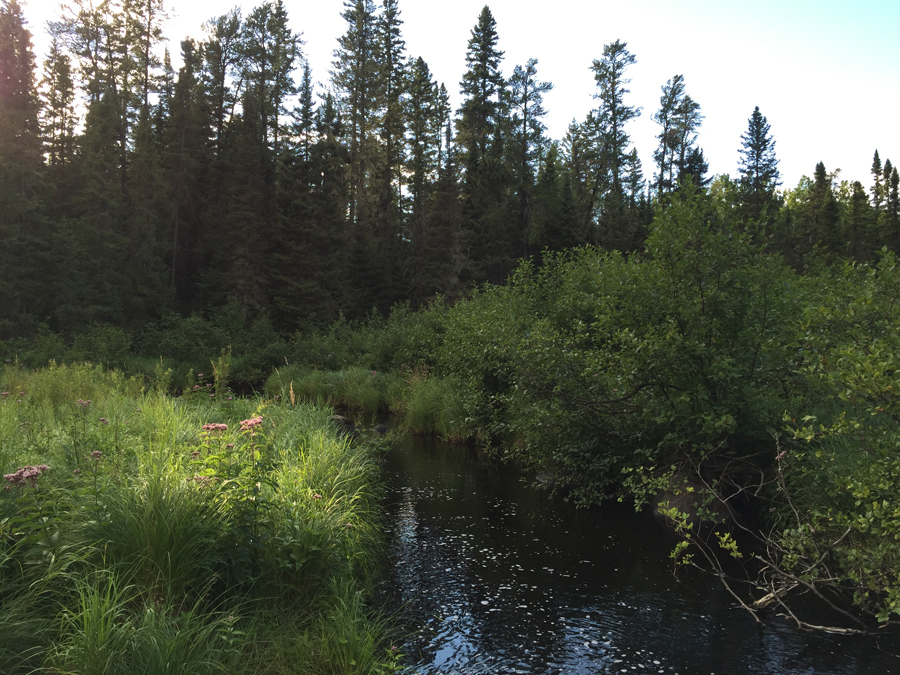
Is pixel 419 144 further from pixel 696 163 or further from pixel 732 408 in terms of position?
pixel 732 408

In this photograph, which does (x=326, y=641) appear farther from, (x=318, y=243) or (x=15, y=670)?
(x=318, y=243)

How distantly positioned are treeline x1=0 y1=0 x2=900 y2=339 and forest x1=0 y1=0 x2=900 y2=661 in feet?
0.59

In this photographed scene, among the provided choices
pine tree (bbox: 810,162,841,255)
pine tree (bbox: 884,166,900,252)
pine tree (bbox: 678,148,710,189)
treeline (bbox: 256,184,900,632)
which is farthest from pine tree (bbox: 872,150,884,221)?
treeline (bbox: 256,184,900,632)

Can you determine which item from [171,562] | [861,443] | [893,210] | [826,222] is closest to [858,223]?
[893,210]

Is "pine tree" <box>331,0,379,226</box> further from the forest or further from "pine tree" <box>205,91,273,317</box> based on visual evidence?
"pine tree" <box>205,91,273,317</box>

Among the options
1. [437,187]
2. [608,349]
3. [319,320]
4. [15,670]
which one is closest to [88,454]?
[15,670]

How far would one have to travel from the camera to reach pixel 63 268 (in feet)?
78.8

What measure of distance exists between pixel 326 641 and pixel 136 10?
39414 millimetres

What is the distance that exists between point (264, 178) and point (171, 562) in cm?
3347

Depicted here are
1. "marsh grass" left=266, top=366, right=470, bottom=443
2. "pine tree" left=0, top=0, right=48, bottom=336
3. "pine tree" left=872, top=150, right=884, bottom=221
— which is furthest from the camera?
"pine tree" left=872, top=150, right=884, bottom=221

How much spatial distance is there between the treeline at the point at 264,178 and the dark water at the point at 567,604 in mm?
23063

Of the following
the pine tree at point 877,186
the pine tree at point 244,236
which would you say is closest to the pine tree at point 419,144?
the pine tree at point 244,236

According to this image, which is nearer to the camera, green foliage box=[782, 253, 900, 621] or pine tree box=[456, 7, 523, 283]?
green foliage box=[782, 253, 900, 621]

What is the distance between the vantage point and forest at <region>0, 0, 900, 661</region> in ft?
19.8
